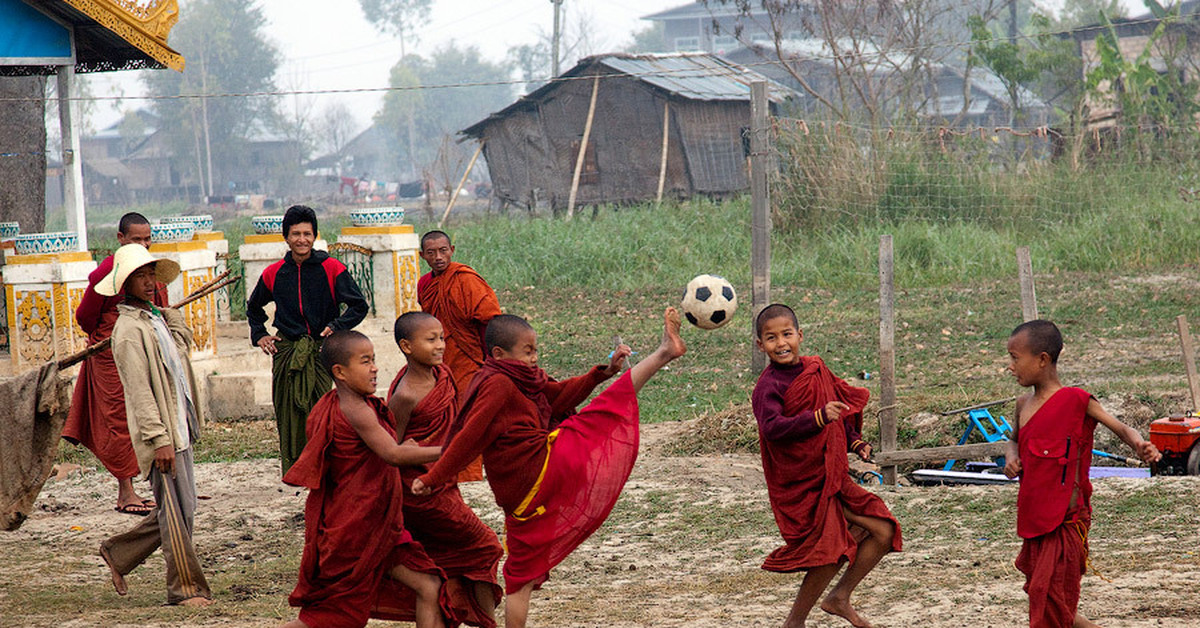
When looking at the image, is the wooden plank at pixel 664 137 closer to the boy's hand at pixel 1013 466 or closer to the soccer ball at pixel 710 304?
the soccer ball at pixel 710 304

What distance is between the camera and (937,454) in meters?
7.89

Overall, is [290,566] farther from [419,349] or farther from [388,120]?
[388,120]

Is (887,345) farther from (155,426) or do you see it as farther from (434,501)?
(155,426)

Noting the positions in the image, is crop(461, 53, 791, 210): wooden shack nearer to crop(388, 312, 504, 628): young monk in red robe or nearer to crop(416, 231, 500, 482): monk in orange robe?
crop(416, 231, 500, 482): monk in orange robe

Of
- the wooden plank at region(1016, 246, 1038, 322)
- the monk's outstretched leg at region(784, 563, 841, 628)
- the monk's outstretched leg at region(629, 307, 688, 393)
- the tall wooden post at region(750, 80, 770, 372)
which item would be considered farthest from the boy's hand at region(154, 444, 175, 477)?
the tall wooden post at region(750, 80, 770, 372)

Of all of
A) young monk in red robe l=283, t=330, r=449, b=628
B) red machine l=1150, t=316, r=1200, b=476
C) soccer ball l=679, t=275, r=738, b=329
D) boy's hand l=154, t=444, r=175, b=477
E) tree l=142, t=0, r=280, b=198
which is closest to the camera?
young monk in red robe l=283, t=330, r=449, b=628

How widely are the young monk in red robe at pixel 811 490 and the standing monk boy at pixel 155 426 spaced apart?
2.43 meters

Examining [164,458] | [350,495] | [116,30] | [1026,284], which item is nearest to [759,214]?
[1026,284]

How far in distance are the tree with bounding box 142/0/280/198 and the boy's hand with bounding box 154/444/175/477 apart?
52.4m

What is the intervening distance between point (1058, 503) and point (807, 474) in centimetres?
87

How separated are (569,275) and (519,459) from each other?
13.9m

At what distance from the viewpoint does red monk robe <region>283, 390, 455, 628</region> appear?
4.11m

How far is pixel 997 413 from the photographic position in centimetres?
901

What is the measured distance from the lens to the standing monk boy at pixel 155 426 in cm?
515
